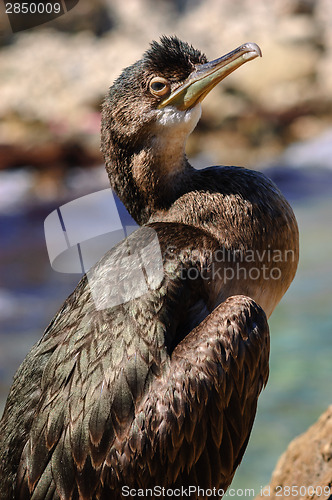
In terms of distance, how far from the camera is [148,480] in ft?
7.47

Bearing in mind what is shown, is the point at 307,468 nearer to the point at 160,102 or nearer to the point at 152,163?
the point at 152,163

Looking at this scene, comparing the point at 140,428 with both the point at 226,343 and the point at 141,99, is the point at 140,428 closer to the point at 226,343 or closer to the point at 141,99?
the point at 226,343

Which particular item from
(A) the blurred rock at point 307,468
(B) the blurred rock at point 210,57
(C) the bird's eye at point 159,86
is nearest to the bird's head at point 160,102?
(C) the bird's eye at point 159,86

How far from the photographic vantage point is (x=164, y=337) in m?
2.32

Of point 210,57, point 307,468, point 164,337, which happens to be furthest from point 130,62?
point 164,337

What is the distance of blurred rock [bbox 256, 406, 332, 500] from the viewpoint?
299 centimetres

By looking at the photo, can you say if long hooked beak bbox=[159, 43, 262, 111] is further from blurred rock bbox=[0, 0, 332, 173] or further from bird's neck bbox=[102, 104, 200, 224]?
blurred rock bbox=[0, 0, 332, 173]

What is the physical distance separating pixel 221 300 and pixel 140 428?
535 mm

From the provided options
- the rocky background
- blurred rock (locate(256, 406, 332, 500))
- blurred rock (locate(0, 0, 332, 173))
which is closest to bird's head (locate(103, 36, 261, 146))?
blurred rock (locate(256, 406, 332, 500))

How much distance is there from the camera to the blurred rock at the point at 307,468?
2992 mm

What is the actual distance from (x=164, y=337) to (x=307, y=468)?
4.02ft

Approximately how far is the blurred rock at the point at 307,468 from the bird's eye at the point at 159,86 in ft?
5.23

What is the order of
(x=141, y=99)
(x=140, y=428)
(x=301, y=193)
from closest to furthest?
(x=140, y=428)
(x=141, y=99)
(x=301, y=193)

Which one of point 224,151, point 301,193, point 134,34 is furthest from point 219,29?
point 301,193
